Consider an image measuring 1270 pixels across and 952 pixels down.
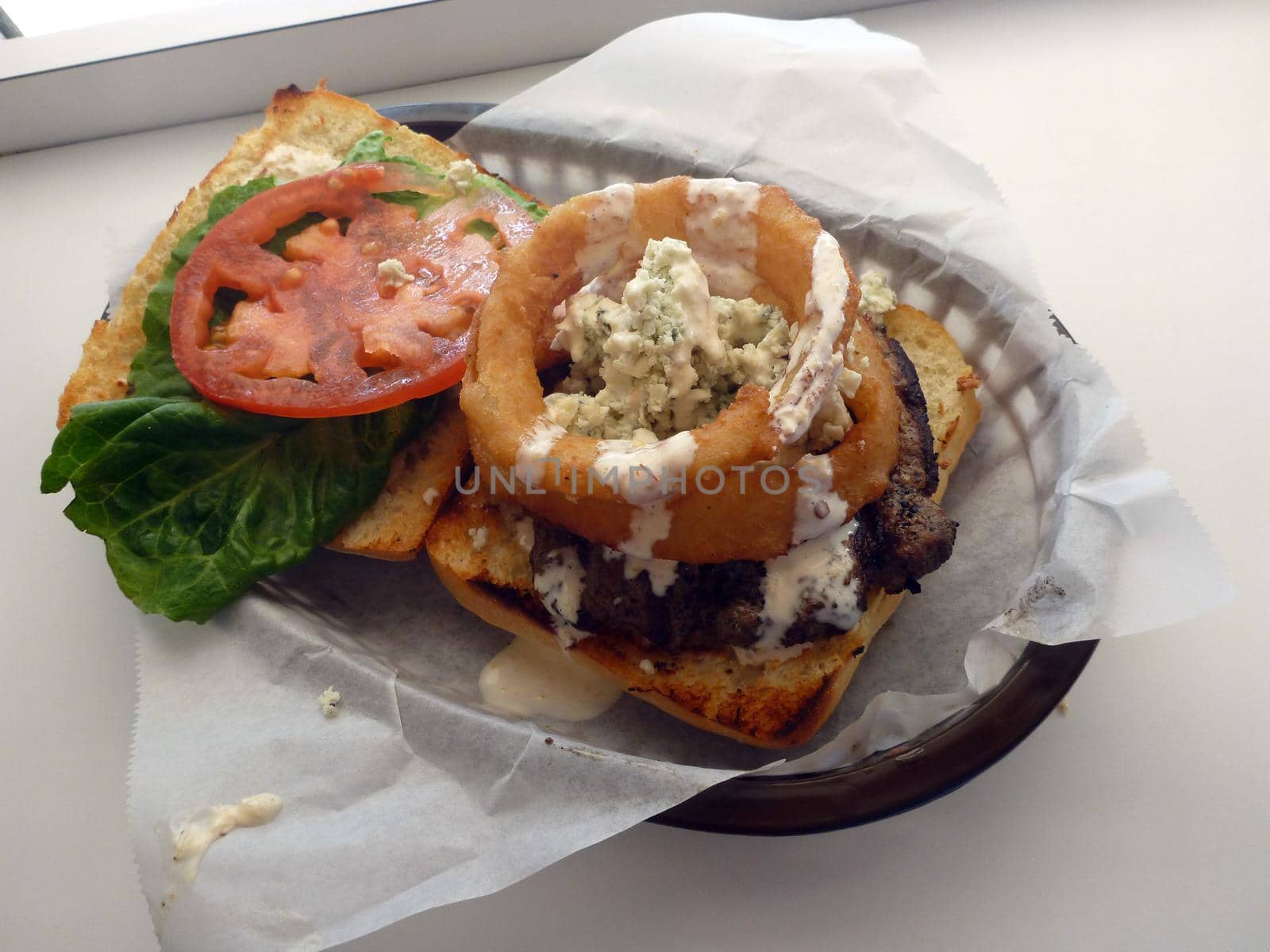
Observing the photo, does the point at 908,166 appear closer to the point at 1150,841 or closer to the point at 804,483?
the point at 804,483

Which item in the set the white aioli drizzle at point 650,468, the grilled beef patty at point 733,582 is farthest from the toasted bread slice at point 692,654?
the white aioli drizzle at point 650,468

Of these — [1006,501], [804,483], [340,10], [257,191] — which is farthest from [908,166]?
A: [340,10]

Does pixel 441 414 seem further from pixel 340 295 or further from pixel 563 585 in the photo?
pixel 563 585

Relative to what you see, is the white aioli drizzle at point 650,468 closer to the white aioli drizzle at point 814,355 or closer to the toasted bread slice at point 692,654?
the white aioli drizzle at point 814,355

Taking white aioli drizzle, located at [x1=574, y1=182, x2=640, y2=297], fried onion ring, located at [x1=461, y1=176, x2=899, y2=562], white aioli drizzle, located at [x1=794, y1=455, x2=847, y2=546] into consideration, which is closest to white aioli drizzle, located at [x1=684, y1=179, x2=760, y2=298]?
fried onion ring, located at [x1=461, y1=176, x2=899, y2=562]

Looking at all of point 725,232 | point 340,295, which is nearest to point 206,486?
point 340,295
